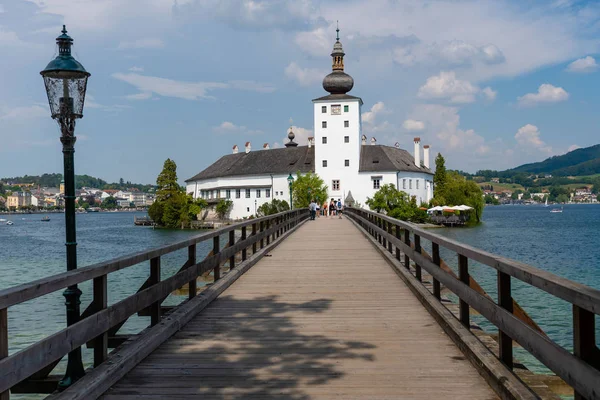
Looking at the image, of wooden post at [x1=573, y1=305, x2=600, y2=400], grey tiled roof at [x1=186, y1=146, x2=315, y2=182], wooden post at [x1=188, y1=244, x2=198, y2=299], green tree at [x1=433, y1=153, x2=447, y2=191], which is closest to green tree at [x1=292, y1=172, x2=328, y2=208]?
grey tiled roof at [x1=186, y1=146, x2=315, y2=182]

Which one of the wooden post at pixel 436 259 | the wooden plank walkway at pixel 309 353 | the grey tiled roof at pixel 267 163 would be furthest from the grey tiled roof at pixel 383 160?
the wooden post at pixel 436 259

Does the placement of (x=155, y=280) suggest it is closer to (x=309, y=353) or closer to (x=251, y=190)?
(x=309, y=353)

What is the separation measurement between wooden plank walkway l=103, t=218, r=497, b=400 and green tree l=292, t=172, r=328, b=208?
218 ft

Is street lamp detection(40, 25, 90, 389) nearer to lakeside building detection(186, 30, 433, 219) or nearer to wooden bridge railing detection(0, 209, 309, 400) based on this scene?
wooden bridge railing detection(0, 209, 309, 400)

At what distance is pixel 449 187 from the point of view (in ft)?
288

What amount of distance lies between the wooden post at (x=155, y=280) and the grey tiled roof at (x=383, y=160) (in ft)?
255

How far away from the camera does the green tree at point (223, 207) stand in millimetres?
93312

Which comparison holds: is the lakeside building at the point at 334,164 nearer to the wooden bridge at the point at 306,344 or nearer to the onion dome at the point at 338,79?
the onion dome at the point at 338,79

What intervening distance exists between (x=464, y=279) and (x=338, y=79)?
79.0 m

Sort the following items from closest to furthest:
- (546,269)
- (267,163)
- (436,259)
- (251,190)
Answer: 1. (436,259)
2. (546,269)
3. (251,190)
4. (267,163)

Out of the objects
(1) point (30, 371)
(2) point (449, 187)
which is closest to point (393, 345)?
(1) point (30, 371)

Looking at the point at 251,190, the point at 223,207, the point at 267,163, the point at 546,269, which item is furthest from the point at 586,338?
the point at 267,163

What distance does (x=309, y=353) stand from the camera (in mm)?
6043

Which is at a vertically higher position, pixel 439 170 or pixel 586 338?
pixel 439 170
